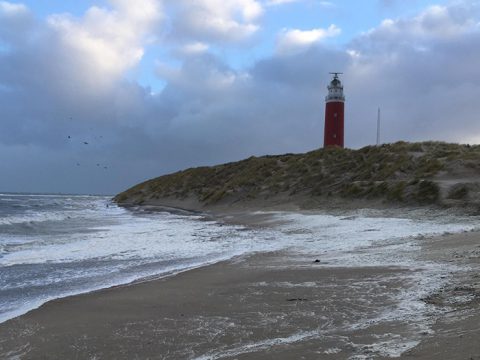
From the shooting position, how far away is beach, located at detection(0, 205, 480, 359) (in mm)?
4301

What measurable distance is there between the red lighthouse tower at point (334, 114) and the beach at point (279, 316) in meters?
45.0

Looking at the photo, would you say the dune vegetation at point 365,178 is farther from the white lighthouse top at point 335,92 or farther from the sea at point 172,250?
the white lighthouse top at point 335,92

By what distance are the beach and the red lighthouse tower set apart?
45017 millimetres

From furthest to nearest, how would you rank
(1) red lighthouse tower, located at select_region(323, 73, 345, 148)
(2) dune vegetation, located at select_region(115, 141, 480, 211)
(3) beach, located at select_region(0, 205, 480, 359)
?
1. (1) red lighthouse tower, located at select_region(323, 73, 345, 148)
2. (2) dune vegetation, located at select_region(115, 141, 480, 211)
3. (3) beach, located at select_region(0, 205, 480, 359)

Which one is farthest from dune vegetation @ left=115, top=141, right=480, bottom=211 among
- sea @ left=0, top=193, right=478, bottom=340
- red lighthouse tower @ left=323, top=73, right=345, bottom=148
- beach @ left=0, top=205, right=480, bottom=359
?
beach @ left=0, top=205, right=480, bottom=359

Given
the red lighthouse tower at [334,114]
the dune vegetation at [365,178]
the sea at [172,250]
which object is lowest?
the sea at [172,250]

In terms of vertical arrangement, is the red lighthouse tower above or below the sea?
above

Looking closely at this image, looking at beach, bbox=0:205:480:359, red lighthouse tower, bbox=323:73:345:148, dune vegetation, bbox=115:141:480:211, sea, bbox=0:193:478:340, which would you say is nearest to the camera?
beach, bbox=0:205:480:359

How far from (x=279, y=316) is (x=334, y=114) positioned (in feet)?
165

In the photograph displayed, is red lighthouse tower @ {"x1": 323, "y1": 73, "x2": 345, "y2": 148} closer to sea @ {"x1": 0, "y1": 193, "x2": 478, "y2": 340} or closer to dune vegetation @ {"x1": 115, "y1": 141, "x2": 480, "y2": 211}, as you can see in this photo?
dune vegetation @ {"x1": 115, "y1": 141, "x2": 480, "y2": 211}

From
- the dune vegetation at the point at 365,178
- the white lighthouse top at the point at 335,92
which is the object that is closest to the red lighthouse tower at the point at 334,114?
the white lighthouse top at the point at 335,92

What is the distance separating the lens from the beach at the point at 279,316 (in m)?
4.30

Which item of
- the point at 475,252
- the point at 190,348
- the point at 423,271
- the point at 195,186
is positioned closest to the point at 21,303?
the point at 190,348

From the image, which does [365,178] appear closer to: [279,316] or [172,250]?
[172,250]
